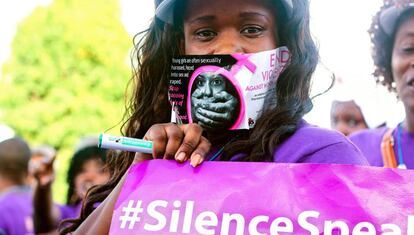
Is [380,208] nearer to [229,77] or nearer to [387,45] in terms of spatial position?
[229,77]

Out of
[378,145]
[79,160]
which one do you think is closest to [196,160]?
[378,145]

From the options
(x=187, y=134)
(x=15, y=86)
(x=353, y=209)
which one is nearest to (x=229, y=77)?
(x=187, y=134)

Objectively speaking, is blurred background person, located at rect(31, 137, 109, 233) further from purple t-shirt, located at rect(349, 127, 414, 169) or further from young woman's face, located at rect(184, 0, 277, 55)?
young woman's face, located at rect(184, 0, 277, 55)

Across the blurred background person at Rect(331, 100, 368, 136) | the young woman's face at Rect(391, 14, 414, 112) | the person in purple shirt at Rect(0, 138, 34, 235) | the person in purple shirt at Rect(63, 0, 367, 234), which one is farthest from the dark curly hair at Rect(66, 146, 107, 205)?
the person in purple shirt at Rect(63, 0, 367, 234)

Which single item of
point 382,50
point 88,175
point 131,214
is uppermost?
point 382,50

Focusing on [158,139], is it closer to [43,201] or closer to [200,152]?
[200,152]

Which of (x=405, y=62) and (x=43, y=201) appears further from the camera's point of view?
(x=43, y=201)

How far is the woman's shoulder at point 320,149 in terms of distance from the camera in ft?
7.10

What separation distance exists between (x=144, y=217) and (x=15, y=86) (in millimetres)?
26800

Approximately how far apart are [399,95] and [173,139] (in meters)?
1.89

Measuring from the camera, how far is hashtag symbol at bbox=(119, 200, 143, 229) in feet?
7.31

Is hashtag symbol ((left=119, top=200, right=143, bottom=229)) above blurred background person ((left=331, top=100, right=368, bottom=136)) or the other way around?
the other way around

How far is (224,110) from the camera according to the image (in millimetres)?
2305

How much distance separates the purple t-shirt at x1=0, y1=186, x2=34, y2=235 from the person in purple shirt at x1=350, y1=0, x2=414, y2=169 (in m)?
2.67
